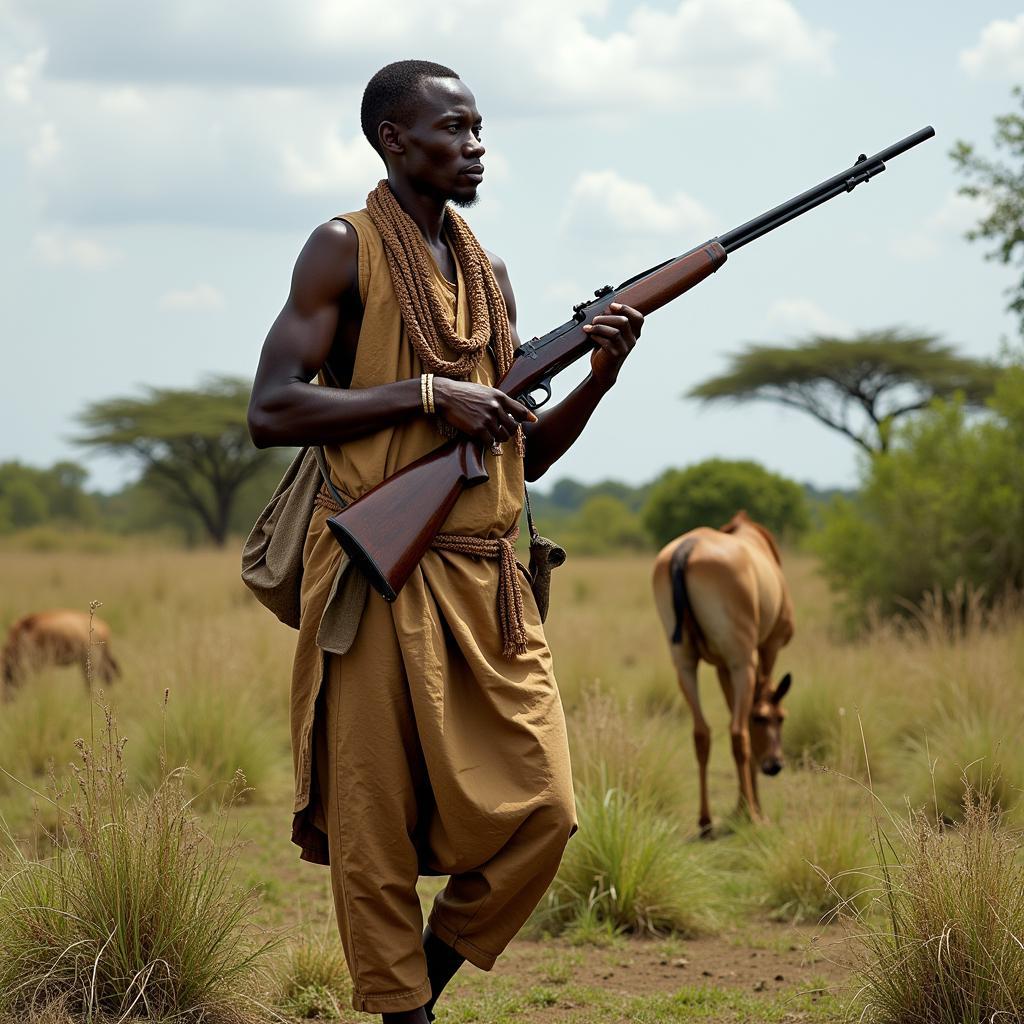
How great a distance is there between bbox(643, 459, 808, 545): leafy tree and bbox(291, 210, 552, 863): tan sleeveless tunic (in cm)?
2182

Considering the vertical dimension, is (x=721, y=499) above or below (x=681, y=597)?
above

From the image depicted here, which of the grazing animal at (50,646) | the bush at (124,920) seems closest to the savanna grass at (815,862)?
the bush at (124,920)

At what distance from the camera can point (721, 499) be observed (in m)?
25.5

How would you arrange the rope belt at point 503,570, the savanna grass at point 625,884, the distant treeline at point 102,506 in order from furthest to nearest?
the distant treeline at point 102,506
the savanna grass at point 625,884
the rope belt at point 503,570

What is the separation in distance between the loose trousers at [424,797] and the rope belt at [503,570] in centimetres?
8

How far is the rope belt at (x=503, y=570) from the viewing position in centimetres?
341

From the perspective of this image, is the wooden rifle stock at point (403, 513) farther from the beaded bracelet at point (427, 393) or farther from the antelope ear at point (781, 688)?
the antelope ear at point (781, 688)

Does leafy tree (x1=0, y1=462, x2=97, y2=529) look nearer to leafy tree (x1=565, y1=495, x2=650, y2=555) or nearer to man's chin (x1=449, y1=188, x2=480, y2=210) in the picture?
leafy tree (x1=565, y1=495, x2=650, y2=555)

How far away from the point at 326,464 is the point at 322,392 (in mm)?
297

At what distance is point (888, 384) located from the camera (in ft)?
105

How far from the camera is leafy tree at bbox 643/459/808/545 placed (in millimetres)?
25656

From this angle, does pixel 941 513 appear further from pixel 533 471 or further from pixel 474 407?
pixel 474 407

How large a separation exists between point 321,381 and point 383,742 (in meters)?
0.95

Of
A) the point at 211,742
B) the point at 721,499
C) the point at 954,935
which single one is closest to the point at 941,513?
the point at 211,742
